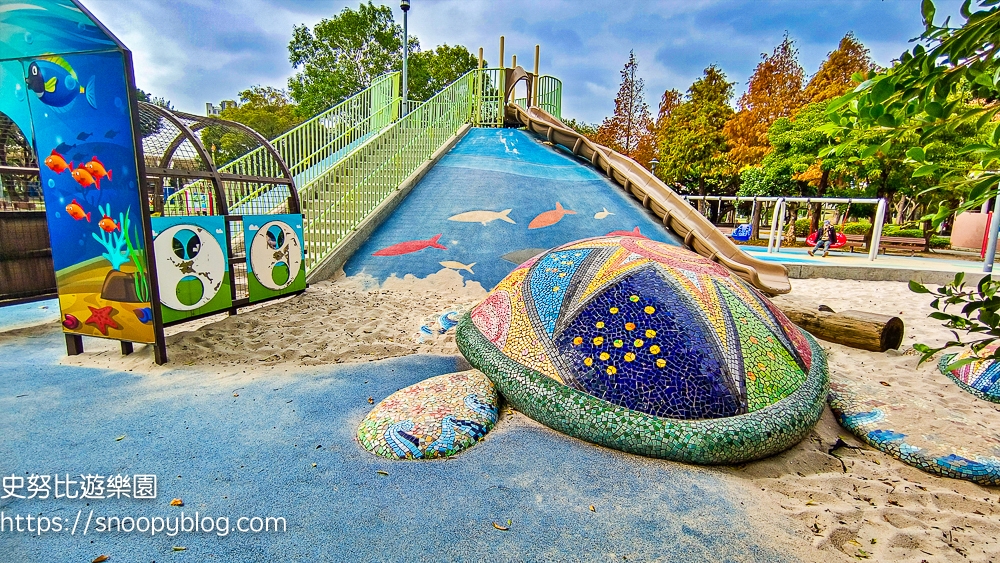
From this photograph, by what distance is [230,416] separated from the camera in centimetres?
288

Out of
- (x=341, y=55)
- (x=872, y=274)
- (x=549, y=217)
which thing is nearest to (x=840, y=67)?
(x=872, y=274)

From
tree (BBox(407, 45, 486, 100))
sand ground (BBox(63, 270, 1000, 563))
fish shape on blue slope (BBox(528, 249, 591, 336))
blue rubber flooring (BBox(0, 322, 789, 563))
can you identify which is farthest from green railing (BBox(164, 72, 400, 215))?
tree (BBox(407, 45, 486, 100))

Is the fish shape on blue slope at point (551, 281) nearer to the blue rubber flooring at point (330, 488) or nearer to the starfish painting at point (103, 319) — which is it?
the blue rubber flooring at point (330, 488)

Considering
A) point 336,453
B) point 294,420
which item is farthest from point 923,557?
point 294,420

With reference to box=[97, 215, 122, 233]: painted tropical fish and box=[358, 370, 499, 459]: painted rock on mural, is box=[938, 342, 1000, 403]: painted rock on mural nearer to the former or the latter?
box=[358, 370, 499, 459]: painted rock on mural

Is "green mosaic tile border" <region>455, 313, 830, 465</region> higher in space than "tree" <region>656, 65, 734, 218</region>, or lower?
lower

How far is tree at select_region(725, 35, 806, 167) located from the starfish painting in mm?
22006

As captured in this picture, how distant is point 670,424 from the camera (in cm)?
245

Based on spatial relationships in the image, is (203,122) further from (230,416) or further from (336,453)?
(336,453)

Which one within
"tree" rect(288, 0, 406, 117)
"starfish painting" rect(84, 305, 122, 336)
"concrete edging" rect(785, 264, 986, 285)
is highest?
"tree" rect(288, 0, 406, 117)

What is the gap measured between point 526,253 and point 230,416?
5.22 meters

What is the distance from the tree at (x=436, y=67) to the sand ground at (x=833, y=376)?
2682 cm

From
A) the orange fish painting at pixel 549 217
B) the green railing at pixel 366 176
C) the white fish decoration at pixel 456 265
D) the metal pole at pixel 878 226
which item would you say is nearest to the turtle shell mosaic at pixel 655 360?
the white fish decoration at pixel 456 265

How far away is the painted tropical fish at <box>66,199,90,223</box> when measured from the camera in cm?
376
